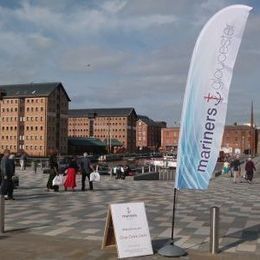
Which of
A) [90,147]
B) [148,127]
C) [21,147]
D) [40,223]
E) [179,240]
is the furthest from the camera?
[148,127]

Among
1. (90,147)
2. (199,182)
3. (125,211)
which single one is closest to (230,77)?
(199,182)

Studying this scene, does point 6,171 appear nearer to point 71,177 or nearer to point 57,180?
point 57,180

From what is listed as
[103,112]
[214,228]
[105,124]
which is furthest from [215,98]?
[103,112]

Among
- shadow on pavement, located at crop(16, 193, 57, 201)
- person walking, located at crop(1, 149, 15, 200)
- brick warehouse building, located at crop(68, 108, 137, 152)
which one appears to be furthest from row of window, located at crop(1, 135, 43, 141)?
person walking, located at crop(1, 149, 15, 200)

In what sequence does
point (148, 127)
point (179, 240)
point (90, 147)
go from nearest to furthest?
point (179, 240), point (90, 147), point (148, 127)

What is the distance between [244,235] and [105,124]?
16430 centimetres

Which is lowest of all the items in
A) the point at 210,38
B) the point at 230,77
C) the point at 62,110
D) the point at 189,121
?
the point at 189,121

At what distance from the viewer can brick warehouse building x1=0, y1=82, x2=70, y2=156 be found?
123m

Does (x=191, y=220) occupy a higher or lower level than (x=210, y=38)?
lower

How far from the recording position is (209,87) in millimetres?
9391

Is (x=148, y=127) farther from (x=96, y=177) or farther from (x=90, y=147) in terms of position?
(x=96, y=177)

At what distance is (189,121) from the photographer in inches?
369

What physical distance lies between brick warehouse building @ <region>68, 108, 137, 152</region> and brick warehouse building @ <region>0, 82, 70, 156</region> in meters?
41.7

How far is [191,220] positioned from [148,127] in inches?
7208
